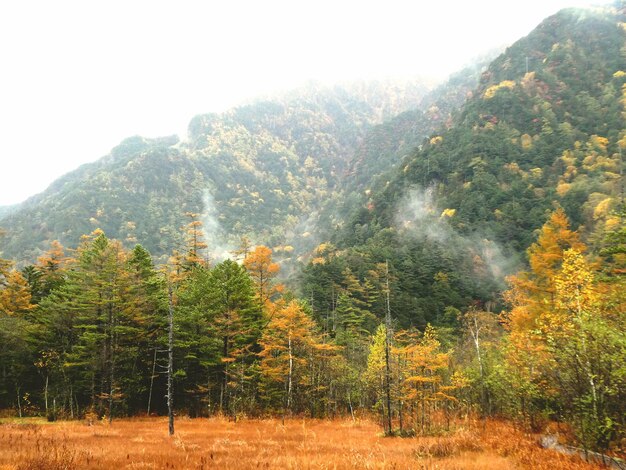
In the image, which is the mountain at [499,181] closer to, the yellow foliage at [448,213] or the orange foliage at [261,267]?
the yellow foliage at [448,213]

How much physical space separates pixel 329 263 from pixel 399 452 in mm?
74763

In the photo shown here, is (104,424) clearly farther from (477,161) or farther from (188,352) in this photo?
(477,161)

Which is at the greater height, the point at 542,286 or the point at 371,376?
the point at 542,286

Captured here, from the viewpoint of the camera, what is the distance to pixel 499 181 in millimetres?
129500

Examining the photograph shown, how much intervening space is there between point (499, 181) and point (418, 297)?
63.8 metres

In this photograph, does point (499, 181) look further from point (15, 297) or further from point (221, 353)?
point (15, 297)

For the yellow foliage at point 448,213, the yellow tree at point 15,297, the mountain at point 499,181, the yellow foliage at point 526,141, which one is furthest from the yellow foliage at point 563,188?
the yellow tree at point 15,297

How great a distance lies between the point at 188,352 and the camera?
131 feet

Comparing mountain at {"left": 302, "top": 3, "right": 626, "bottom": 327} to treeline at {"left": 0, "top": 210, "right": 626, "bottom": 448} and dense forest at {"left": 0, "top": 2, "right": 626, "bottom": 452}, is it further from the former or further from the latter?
treeline at {"left": 0, "top": 210, "right": 626, "bottom": 448}

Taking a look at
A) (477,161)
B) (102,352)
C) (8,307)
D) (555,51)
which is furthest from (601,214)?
(555,51)

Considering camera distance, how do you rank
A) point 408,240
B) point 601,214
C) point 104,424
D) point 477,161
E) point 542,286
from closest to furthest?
point 104,424 → point 542,286 → point 601,214 → point 408,240 → point 477,161

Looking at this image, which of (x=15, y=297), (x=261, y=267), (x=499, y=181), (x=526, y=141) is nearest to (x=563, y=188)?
(x=499, y=181)

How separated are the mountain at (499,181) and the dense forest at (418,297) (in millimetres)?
722

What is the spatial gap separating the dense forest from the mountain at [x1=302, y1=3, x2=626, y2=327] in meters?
0.72
